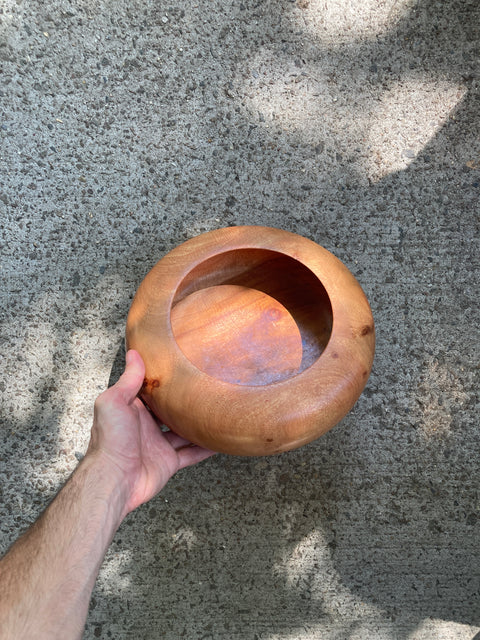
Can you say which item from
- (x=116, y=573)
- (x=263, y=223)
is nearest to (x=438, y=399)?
(x=263, y=223)

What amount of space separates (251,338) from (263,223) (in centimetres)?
53

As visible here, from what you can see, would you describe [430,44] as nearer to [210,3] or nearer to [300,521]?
[210,3]

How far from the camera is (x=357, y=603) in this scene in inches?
72.9

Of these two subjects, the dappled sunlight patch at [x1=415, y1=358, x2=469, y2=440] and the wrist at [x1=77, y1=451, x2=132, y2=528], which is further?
the dappled sunlight patch at [x1=415, y1=358, x2=469, y2=440]

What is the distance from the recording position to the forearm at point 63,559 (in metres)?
1.25

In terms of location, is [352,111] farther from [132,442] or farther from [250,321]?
[132,442]

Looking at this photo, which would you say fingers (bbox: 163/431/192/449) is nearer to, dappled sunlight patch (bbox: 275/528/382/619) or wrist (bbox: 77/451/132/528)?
wrist (bbox: 77/451/132/528)

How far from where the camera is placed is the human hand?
54.6 inches

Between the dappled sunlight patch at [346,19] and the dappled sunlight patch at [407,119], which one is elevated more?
the dappled sunlight patch at [346,19]

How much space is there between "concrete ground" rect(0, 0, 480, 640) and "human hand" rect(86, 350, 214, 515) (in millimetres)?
297

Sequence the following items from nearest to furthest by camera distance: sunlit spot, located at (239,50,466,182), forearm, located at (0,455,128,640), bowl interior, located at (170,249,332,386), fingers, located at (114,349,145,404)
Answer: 1. forearm, located at (0,455,128,640)
2. fingers, located at (114,349,145,404)
3. bowl interior, located at (170,249,332,386)
4. sunlit spot, located at (239,50,466,182)

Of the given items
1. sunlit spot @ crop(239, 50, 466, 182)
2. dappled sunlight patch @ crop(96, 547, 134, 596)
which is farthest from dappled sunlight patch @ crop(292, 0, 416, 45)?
dappled sunlight patch @ crop(96, 547, 134, 596)

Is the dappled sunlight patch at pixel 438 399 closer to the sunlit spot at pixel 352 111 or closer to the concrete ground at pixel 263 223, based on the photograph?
the concrete ground at pixel 263 223

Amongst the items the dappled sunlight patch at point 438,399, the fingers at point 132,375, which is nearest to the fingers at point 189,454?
the fingers at point 132,375
